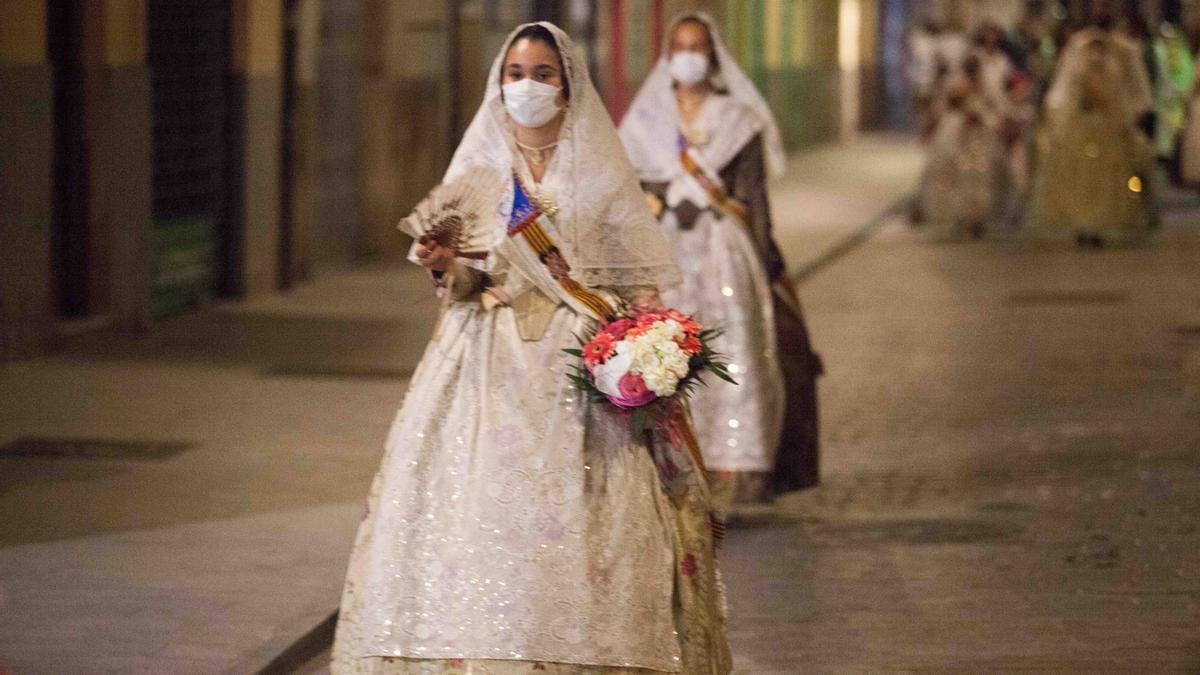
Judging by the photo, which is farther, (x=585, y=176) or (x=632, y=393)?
(x=585, y=176)

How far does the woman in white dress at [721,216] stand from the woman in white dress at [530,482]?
3234mm

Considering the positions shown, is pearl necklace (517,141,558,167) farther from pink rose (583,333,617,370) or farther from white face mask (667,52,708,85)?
white face mask (667,52,708,85)

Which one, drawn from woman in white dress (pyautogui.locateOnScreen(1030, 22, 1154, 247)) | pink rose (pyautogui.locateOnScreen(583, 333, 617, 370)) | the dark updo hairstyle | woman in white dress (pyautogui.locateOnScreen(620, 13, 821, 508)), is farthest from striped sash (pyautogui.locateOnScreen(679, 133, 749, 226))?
woman in white dress (pyautogui.locateOnScreen(1030, 22, 1154, 247))

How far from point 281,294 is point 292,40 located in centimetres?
186

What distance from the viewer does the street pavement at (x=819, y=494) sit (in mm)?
7508

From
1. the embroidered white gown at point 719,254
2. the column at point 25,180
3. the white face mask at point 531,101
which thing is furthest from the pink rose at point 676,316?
the column at point 25,180

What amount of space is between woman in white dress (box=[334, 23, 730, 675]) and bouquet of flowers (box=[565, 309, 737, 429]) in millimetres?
74

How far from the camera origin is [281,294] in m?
17.7

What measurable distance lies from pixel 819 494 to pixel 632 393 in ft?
14.9

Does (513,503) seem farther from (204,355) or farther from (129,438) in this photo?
(204,355)

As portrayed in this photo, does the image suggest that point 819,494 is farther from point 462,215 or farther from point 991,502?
point 462,215

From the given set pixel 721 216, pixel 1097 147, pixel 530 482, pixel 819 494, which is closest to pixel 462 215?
pixel 530 482


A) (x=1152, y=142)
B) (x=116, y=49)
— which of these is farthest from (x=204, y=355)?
(x=1152, y=142)

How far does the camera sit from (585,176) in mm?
6152
